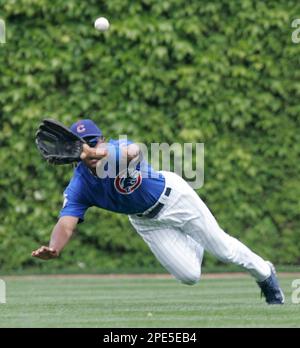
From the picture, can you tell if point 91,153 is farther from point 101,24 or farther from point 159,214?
point 101,24

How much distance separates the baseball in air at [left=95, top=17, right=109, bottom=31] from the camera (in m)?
14.0

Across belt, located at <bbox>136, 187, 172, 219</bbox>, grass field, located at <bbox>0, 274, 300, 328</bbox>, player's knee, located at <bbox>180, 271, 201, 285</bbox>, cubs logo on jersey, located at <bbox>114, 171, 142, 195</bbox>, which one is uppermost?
cubs logo on jersey, located at <bbox>114, 171, 142, 195</bbox>

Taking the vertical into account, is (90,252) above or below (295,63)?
below

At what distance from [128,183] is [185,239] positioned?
93 cm

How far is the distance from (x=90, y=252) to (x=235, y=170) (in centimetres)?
234

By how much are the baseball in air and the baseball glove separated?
207 inches

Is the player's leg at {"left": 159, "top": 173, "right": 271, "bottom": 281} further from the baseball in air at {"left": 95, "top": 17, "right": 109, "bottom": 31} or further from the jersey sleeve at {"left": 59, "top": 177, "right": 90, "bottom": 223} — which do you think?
the baseball in air at {"left": 95, "top": 17, "right": 109, "bottom": 31}

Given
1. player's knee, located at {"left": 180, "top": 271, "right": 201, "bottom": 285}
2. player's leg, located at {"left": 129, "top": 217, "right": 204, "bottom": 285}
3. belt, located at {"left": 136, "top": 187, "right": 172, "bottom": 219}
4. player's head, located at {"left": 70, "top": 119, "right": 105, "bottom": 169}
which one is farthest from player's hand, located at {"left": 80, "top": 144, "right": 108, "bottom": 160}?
player's knee, located at {"left": 180, "top": 271, "right": 201, "bottom": 285}

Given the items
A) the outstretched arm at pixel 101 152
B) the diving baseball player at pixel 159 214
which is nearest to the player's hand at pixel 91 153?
the outstretched arm at pixel 101 152

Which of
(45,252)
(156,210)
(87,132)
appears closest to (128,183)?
(156,210)

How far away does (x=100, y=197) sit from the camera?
9.35 metres

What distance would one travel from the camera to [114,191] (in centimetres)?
925
